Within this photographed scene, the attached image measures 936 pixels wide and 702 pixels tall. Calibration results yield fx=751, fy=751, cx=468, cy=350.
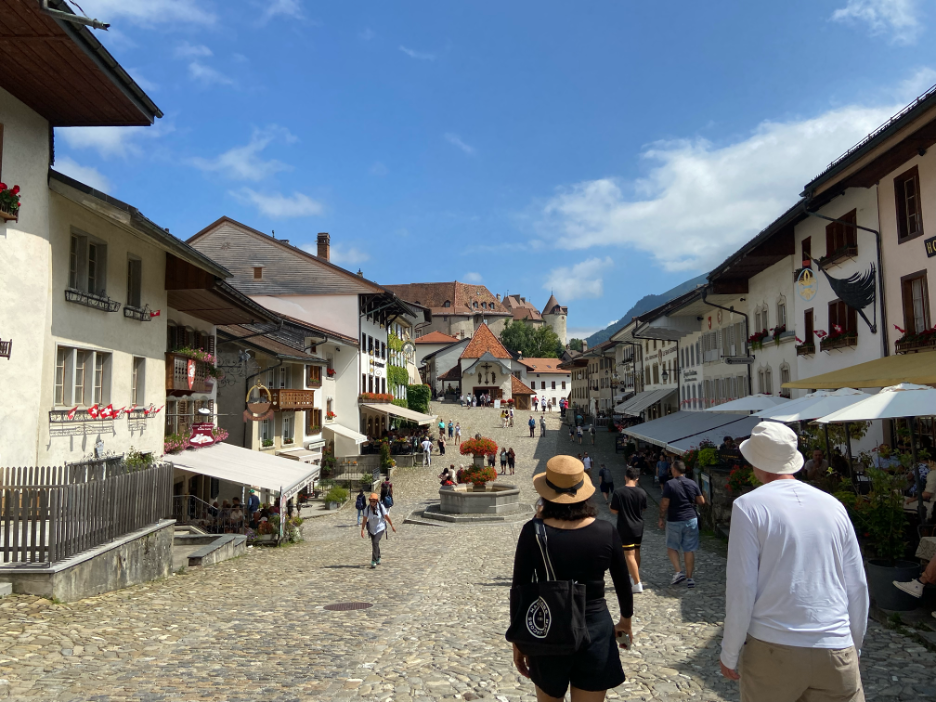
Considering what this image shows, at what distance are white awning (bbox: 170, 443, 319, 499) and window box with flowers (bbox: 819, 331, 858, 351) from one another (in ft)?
47.6

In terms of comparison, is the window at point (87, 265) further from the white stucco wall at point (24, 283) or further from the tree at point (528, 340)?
the tree at point (528, 340)

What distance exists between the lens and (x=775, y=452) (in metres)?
3.93

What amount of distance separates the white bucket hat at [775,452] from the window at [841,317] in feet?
51.7

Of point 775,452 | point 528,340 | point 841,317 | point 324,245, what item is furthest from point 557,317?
point 775,452

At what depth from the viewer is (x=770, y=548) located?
3.66 meters

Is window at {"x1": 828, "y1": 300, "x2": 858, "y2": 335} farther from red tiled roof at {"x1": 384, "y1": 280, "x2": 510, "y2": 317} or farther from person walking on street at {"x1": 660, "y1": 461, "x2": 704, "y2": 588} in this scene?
red tiled roof at {"x1": 384, "y1": 280, "x2": 510, "y2": 317}

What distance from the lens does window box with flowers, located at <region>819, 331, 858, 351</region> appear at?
17.7 meters

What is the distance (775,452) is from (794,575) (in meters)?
0.63

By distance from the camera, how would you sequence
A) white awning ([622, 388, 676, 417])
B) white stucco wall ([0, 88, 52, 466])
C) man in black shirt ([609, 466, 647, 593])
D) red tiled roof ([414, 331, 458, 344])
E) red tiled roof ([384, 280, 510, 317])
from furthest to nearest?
red tiled roof ([384, 280, 510, 317]) → red tiled roof ([414, 331, 458, 344]) → white awning ([622, 388, 676, 417]) → white stucco wall ([0, 88, 52, 466]) → man in black shirt ([609, 466, 647, 593])

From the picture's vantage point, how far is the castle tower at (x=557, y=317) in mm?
151125

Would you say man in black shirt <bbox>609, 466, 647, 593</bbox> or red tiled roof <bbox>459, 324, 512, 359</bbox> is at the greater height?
red tiled roof <bbox>459, 324, 512, 359</bbox>

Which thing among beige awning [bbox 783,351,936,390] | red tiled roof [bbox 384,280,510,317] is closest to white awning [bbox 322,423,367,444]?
beige awning [bbox 783,351,936,390]

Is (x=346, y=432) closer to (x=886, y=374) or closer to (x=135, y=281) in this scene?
(x=135, y=281)

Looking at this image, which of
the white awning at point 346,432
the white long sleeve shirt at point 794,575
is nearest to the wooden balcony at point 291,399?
the white awning at point 346,432
